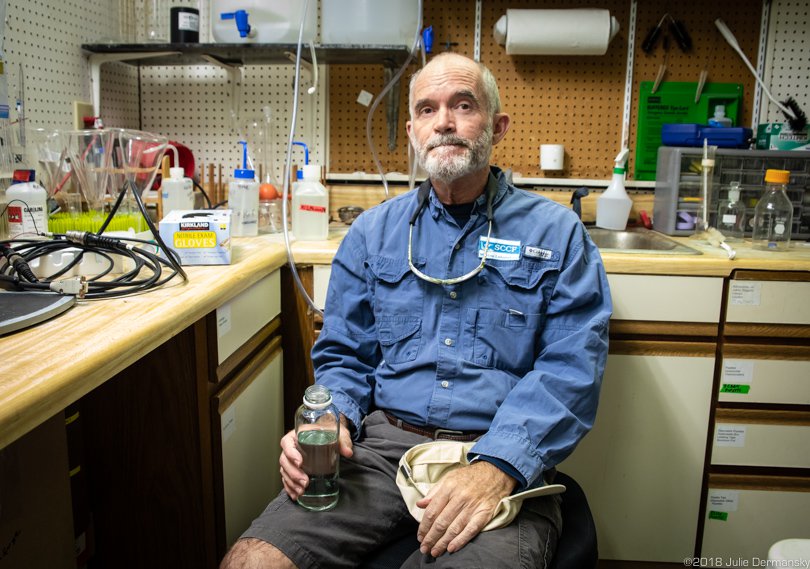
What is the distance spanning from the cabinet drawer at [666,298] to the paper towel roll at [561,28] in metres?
0.92

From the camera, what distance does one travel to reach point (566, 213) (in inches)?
56.1

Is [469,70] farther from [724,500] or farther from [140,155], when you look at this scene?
[724,500]

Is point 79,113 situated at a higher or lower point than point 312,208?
higher

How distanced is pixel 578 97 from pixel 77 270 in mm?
1734

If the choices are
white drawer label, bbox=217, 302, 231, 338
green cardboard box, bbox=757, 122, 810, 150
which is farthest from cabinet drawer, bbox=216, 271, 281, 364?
green cardboard box, bbox=757, 122, 810, 150

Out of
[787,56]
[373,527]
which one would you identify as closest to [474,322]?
[373,527]

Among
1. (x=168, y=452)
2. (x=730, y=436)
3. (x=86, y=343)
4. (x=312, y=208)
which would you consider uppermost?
(x=312, y=208)

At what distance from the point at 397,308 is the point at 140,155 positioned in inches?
32.1

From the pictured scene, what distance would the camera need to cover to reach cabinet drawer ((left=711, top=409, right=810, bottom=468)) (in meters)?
1.74

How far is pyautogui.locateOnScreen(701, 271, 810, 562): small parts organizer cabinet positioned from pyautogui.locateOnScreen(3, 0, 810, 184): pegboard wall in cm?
82

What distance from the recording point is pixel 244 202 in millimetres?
1917

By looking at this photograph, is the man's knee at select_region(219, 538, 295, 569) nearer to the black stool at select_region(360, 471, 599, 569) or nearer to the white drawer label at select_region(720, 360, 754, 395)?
the black stool at select_region(360, 471, 599, 569)

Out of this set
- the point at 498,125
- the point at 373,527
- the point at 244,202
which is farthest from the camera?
the point at 244,202

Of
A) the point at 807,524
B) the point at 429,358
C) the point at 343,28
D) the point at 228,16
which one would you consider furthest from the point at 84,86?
the point at 807,524
